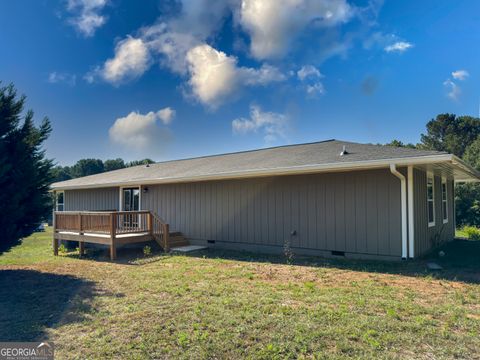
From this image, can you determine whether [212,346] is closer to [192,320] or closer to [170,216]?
[192,320]

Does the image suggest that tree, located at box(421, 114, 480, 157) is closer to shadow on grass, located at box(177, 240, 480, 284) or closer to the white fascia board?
shadow on grass, located at box(177, 240, 480, 284)

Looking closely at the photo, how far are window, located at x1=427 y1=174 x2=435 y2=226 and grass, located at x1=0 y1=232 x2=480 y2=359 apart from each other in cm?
189

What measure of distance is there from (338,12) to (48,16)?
9232mm

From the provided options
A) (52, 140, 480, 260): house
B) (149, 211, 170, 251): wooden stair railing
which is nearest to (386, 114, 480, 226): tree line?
(52, 140, 480, 260): house

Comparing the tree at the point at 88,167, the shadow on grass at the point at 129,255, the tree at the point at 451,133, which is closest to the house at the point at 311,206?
the shadow on grass at the point at 129,255

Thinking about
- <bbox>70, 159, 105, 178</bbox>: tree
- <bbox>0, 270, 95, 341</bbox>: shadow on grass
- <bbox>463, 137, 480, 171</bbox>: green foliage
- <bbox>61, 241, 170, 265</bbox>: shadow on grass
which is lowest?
<bbox>61, 241, 170, 265</bbox>: shadow on grass

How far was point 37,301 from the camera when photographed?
15.8ft

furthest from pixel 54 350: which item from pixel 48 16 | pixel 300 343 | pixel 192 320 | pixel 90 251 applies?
pixel 48 16

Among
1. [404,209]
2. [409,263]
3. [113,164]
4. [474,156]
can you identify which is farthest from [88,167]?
[409,263]

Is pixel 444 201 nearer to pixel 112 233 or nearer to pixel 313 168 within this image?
pixel 313 168

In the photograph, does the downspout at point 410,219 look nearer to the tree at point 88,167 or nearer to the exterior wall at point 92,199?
the exterior wall at point 92,199

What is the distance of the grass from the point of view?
9.87 ft

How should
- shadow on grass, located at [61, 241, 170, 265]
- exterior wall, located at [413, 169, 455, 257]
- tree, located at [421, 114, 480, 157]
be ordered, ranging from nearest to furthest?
1. exterior wall, located at [413, 169, 455, 257]
2. shadow on grass, located at [61, 241, 170, 265]
3. tree, located at [421, 114, 480, 157]

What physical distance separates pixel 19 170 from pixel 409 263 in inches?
346
